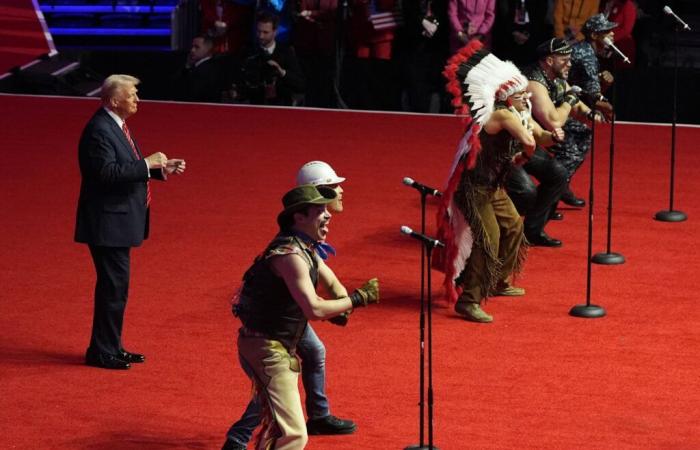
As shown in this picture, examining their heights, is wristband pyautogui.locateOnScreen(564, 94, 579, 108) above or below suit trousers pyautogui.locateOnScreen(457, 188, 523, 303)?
above

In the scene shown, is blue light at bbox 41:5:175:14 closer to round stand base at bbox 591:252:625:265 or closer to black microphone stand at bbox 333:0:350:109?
black microphone stand at bbox 333:0:350:109

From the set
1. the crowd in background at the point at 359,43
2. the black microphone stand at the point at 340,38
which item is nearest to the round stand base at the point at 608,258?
the crowd in background at the point at 359,43

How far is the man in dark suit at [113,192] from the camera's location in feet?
30.9

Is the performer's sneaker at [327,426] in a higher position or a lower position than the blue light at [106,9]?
lower

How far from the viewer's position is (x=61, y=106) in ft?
67.0

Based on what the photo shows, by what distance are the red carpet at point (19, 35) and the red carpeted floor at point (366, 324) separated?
487 centimetres

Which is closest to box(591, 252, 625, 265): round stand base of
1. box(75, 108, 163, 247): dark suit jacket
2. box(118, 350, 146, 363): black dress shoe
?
box(118, 350, 146, 363): black dress shoe

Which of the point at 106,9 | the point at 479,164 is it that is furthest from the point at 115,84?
the point at 106,9

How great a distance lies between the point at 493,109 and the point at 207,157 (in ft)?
22.8

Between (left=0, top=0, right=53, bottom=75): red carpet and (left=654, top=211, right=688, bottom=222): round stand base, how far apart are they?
36.3ft

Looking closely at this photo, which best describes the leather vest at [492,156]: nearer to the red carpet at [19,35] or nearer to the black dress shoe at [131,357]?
the black dress shoe at [131,357]

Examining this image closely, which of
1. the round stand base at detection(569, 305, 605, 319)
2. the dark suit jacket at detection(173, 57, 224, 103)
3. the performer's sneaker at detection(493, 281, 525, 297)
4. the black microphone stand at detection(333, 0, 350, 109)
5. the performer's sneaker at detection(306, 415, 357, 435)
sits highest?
the black microphone stand at detection(333, 0, 350, 109)

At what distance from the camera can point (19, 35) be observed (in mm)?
22109

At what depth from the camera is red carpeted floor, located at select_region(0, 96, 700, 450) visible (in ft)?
28.8
